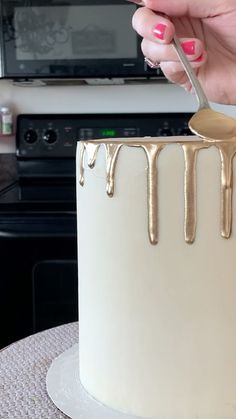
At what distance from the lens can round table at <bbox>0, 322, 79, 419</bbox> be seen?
62 cm

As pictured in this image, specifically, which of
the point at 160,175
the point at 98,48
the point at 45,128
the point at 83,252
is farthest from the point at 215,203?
the point at 45,128

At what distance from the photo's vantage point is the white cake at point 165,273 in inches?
22.6

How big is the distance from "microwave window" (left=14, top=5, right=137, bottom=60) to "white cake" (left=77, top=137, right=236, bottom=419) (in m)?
1.00

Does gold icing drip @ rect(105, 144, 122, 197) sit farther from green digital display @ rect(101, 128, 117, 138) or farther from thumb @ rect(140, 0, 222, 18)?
green digital display @ rect(101, 128, 117, 138)

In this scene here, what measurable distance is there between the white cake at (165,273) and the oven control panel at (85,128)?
1.17 metres

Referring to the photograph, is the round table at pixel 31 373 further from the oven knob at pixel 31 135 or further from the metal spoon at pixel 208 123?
the oven knob at pixel 31 135

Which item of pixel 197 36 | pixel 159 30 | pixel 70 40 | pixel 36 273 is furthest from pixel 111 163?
pixel 70 40

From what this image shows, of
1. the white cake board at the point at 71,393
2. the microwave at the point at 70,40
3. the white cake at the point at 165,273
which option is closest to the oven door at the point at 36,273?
the microwave at the point at 70,40

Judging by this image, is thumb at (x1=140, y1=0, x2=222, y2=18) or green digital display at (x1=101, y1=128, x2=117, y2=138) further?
green digital display at (x1=101, y1=128, x2=117, y2=138)

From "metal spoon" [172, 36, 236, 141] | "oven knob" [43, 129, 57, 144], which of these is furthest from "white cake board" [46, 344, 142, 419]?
"oven knob" [43, 129, 57, 144]

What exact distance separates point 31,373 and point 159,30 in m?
0.43

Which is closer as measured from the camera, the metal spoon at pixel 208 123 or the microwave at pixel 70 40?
the metal spoon at pixel 208 123

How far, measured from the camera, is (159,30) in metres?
0.69

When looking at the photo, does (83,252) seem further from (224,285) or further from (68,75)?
(68,75)
